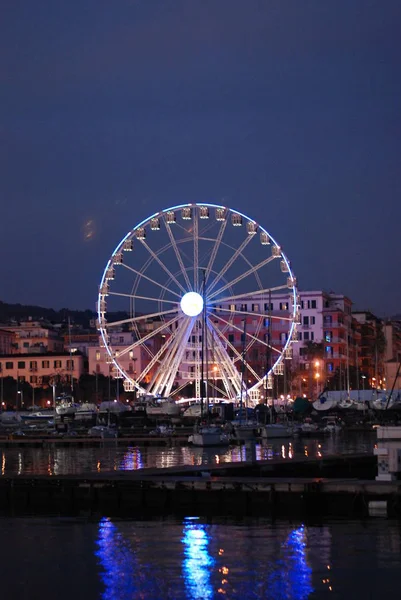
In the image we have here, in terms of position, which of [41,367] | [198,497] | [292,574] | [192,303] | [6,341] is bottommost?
[292,574]

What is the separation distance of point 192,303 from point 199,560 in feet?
171

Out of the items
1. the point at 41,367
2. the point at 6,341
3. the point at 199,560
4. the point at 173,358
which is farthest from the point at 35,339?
the point at 199,560

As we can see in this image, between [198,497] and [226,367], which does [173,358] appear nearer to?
[226,367]

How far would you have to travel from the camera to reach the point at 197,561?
2584 centimetres

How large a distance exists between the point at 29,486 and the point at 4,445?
4122cm

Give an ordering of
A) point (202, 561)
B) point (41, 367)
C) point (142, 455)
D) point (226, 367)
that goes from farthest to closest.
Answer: point (41, 367) < point (226, 367) < point (142, 455) < point (202, 561)

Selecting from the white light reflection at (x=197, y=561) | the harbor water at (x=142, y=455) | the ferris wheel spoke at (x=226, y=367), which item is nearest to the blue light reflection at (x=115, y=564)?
the white light reflection at (x=197, y=561)

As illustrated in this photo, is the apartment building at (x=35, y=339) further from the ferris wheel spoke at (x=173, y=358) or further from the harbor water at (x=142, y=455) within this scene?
the harbor water at (x=142, y=455)

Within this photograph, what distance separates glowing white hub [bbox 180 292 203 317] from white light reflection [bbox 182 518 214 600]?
45872mm

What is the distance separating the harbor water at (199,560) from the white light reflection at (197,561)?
0.07 ft

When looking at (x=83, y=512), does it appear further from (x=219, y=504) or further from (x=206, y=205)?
(x=206, y=205)

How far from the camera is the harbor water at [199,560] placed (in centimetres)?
2294

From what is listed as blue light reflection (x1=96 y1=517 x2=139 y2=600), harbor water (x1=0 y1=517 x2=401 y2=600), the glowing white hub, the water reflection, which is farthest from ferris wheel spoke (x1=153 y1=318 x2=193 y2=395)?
blue light reflection (x1=96 y1=517 x2=139 y2=600)

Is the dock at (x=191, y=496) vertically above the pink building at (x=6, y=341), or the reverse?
the pink building at (x=6, y=341)
